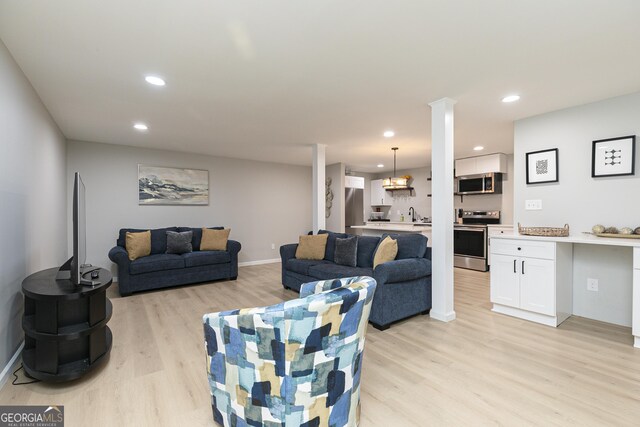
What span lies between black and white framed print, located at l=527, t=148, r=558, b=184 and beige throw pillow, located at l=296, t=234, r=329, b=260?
2.75 m

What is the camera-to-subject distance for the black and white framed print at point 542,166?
3.52 meters

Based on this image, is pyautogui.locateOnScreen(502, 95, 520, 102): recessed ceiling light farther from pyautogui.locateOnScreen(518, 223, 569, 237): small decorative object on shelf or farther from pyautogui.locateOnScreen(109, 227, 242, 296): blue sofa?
pyautogui.locateOnScreen(109, 227, 242, 296): blue sofa

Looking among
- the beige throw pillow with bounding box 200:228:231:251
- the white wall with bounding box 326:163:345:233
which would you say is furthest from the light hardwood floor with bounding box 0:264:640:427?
the white wall with bounding box 326:163:345:233

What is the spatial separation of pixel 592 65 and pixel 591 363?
2344 mm

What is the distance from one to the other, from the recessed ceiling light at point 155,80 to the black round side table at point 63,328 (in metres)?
1.75

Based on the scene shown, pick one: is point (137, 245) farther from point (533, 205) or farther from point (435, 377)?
point (533, 205)

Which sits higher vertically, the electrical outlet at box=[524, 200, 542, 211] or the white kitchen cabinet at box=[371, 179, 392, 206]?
the white kitchen cabinet at box=[371, 179, 392, 206]

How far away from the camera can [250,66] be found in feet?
8.18

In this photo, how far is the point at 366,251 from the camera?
4066 mm

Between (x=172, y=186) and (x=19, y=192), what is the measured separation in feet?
10.9

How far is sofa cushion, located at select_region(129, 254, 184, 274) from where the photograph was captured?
4352 mm

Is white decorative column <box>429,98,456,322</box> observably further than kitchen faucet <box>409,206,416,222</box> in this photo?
No

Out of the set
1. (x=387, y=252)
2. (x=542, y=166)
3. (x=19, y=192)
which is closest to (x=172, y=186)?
(x=19, y=192)

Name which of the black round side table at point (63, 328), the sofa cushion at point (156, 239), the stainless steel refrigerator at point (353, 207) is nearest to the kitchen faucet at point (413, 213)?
the stainless steel refrigerator at point (353, 207)
